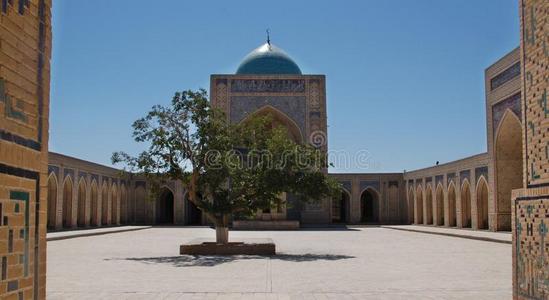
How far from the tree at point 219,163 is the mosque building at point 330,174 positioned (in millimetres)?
5280

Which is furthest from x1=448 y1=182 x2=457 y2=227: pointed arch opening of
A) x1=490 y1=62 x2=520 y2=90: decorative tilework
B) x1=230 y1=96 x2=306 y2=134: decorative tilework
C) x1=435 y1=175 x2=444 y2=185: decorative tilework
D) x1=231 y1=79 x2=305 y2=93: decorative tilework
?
x1=231 y1=79 x2=305 y2=93: decorative tilework

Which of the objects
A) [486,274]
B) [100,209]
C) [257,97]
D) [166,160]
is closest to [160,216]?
[100,209]

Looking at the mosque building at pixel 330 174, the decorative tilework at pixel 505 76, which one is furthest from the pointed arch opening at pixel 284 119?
the decorative tilework at pixel 505 76

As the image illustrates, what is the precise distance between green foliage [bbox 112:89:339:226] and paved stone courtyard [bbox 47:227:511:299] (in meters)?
1.36

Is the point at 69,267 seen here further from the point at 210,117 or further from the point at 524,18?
the point at 524,18

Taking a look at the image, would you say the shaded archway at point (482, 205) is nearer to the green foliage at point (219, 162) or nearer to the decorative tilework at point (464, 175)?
the decorative tilework at point (464, 175)

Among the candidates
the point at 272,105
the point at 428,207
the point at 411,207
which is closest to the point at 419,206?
the point at 411,207

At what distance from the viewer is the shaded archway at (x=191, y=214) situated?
3044cm

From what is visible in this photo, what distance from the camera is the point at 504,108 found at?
19531 mm

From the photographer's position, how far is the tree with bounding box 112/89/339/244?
12.4m

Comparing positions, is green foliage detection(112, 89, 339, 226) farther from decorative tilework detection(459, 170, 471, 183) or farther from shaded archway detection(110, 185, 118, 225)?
shaded archway detection(110, 185, 118, 225)

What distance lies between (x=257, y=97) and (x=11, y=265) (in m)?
24.7

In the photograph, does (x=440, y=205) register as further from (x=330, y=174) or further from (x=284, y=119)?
(x=284, y=119)

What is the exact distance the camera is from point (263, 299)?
628 cm
